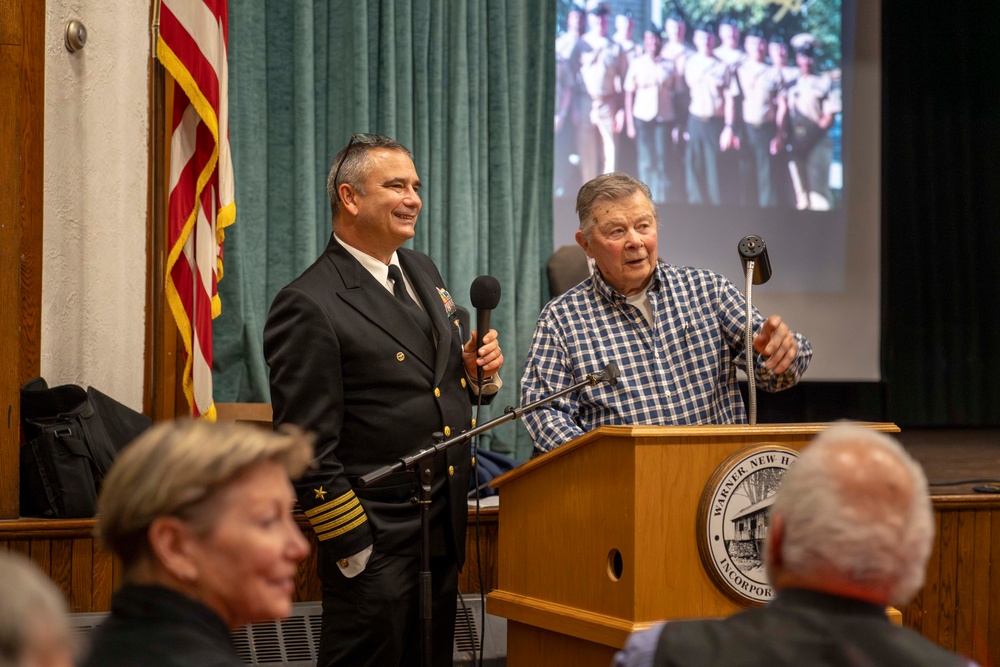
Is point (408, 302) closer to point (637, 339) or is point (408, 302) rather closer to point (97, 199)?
point (637, 339)

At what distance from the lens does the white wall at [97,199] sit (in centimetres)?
383

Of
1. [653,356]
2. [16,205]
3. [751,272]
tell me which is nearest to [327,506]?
[653,356]

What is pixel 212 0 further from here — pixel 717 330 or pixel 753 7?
pixel 753 7

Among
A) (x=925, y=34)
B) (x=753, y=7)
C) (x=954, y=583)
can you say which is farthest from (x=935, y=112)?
(x=954, y=583)

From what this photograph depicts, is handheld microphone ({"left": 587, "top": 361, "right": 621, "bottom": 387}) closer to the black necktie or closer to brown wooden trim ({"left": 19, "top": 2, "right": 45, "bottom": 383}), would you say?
the black necktie

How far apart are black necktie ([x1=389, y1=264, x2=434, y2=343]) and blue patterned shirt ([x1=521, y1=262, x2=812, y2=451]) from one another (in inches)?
12.1

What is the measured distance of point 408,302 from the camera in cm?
296

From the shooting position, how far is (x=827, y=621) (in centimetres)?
123

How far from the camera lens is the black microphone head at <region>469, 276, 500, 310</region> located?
8.89 feet

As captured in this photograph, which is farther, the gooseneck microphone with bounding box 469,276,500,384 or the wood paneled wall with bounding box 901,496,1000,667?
the wood paneled wall with bounding box 901,496,1000,667

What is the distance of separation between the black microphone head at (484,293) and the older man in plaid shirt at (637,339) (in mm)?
336

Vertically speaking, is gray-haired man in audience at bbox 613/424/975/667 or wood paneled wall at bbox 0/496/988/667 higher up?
gray-haired man in audience at bbox 613/424/975/667

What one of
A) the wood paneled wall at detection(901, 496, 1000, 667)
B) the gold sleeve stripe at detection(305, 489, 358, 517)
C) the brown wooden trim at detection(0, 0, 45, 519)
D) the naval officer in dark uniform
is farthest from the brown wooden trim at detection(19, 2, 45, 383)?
the wood paneled wall at detection(901, 496, 1000, 667)

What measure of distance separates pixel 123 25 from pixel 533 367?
2281 mm
